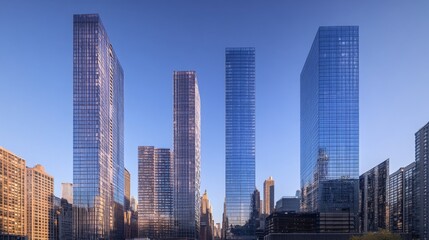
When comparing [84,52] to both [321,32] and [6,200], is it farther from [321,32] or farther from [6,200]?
[321,32]

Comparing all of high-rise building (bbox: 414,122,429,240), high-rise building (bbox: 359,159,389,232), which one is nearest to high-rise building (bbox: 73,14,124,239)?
high-rise building (bbox: 359,159,389,232)

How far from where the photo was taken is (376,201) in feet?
622

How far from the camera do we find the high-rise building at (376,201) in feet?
601

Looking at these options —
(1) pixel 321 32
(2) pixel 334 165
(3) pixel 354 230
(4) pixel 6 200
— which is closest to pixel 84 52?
(4) pixel 6 200

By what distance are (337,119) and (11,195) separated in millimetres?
144502

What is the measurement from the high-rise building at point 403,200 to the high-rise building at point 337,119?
852 inches

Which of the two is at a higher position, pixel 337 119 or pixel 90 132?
pixel 337 119

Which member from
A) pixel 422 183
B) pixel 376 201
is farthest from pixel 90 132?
pixel 376 201

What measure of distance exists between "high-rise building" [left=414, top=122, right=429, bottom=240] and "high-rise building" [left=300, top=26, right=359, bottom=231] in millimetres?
21864

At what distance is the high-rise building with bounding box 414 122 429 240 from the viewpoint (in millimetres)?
147000

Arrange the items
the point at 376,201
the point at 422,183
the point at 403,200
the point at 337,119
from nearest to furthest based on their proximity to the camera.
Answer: the point at 422,183, the point at 337,119, the point at 403,200, the point at 376,201

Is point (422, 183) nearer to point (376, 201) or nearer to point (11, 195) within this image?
point (376, 201)

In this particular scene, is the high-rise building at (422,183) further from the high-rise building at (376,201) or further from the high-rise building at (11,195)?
the high-rise building at (11,195)

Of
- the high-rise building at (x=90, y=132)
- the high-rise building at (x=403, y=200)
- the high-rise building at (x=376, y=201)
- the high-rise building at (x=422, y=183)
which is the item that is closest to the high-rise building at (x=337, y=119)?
the high-rise building at (x=403, y=200)
